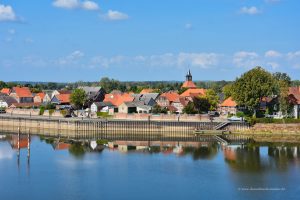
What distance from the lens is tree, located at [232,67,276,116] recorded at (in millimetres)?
67438

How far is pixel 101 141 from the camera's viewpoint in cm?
6253

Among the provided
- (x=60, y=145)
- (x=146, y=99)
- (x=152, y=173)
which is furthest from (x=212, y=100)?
(x=152, y=173)

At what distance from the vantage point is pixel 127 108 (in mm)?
81375

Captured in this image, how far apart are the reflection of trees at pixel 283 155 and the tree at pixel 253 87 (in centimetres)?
1337

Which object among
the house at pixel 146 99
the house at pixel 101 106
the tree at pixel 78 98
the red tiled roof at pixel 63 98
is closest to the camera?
the house at pixel 101 106

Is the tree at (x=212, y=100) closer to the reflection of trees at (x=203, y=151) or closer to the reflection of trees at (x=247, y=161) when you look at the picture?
the reflection of trees at (x=203, y=151)

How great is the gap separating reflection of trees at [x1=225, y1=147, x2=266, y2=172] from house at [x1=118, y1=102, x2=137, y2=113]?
30.3 meters

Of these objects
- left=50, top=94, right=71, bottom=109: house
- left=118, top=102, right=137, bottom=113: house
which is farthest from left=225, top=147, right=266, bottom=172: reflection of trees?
left=50, top=94, right=71, bottom=109: house

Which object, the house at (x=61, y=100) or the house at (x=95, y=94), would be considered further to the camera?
the house at (x=95, y=94)

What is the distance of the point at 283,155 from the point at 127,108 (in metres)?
35.2

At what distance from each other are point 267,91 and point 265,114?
543 cm

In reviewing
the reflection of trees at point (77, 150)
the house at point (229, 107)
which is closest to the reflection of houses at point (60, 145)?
the reflection of trees at point (77, 150)

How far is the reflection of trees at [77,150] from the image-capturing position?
52000mm

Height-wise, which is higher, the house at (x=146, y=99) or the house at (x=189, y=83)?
the house at (x=189, y=83)
